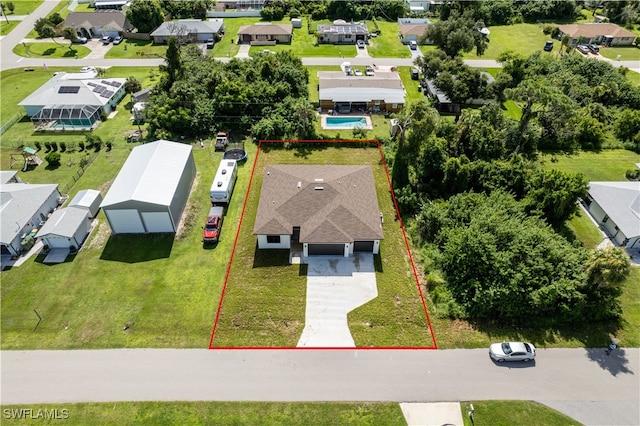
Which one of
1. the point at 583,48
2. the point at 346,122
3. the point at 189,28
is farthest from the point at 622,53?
the point at 189,28

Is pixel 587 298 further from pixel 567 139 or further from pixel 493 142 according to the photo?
pixel 567 139

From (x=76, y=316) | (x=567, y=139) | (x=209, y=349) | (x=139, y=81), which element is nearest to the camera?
(x=209, y=349)

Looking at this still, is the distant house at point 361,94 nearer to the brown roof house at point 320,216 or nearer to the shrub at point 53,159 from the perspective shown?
the brown roof house at point 320,216

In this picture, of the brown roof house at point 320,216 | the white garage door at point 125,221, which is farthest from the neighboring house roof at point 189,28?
the brown roof house at point 320,216

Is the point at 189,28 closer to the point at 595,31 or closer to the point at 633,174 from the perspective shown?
the point at 633,174

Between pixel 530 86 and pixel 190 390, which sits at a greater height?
pixel 530 86

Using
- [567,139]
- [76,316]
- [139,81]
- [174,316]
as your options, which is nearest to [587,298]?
[567,139]
